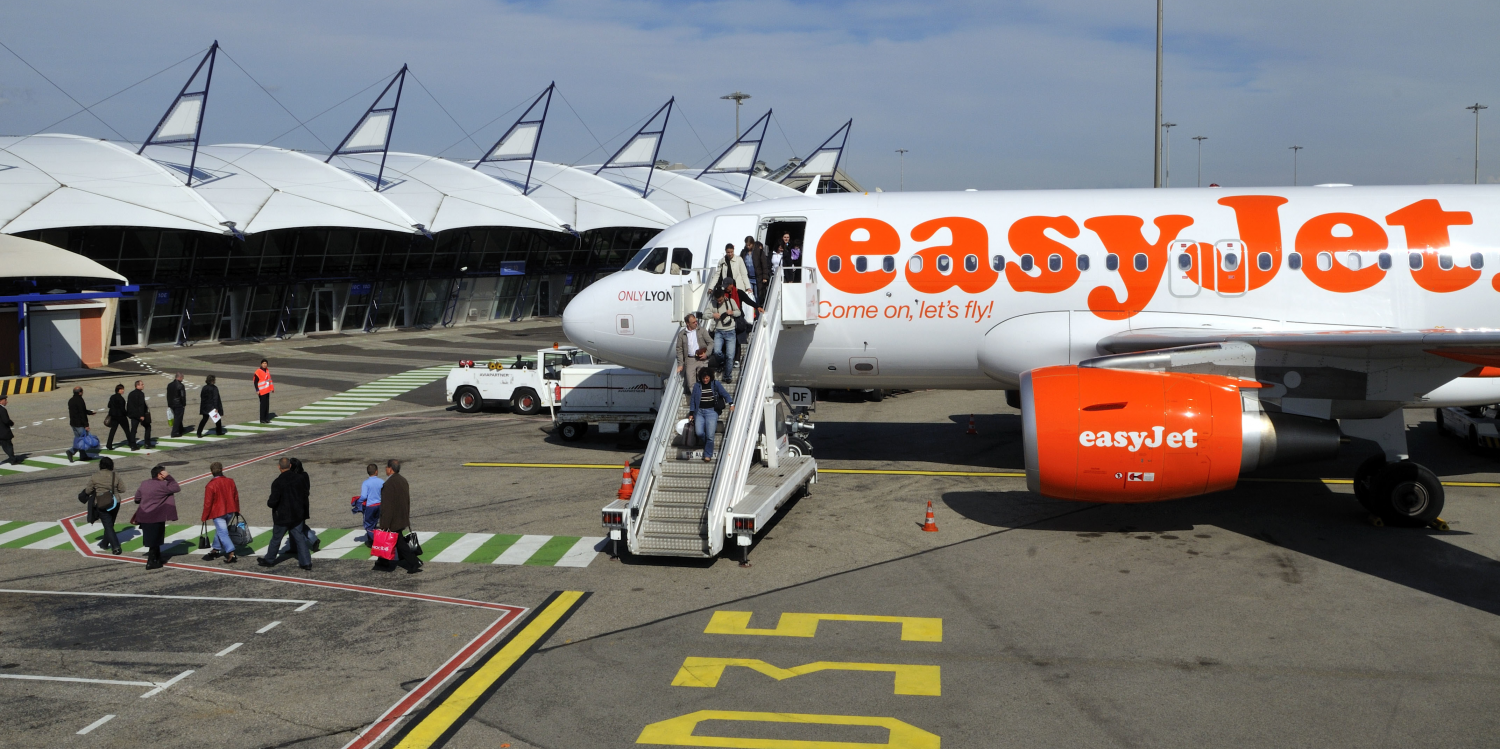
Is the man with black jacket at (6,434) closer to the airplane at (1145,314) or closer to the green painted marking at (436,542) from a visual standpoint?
the green painted marking at (436,542)

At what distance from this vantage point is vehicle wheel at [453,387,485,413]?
3173cm

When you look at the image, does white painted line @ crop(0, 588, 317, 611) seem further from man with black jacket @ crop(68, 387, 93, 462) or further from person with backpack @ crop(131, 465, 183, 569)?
man with black jacket @ crop(68, 387, 93, 462)

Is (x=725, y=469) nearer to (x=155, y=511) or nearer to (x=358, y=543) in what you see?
(x=358, y=543)

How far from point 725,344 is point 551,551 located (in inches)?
206

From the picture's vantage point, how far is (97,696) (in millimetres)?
11203

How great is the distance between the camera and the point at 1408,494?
16688 mm

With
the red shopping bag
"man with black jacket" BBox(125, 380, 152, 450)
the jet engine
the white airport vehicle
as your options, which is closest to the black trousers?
"man with black jacket" BBox(125, 380, 152, 450)

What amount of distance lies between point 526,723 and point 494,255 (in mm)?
66447

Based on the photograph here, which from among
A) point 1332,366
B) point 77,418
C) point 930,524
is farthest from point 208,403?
point 1332,366

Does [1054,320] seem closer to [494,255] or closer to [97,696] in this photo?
[97,696]

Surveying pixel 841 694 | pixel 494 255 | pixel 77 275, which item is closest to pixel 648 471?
pixel 841 694

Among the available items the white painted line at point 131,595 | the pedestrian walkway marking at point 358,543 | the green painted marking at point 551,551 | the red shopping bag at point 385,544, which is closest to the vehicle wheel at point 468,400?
the pedestrian walkway marking at point 358,543

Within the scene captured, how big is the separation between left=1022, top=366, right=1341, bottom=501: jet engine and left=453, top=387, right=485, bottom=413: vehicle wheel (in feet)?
65.5

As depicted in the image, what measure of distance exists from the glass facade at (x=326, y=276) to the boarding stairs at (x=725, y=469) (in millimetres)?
44886
